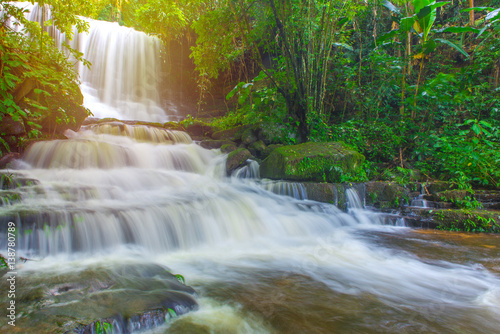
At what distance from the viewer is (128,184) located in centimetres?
535

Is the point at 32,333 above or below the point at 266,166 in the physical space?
below

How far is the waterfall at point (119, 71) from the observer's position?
38.8 ft

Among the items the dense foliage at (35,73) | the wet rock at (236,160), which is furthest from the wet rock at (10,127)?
the wet rock at (236,160)

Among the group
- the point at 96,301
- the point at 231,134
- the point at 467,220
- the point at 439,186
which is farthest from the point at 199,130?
the point at 96,301

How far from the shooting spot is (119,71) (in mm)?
13031

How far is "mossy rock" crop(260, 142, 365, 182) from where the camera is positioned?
18.9 ft

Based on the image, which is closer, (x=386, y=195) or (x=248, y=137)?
(x=386, y=195)

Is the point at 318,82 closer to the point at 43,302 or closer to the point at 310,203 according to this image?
the point at 310,203

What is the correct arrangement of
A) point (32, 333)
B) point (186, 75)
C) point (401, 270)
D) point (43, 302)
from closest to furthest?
point (32, 333), point (43, 302), point (401, 270), point (186, 75)

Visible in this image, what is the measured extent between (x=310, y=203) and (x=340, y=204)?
63 centimetres

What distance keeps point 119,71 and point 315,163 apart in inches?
446

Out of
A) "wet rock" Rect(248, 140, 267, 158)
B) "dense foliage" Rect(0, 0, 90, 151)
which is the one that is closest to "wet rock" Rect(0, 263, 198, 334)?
"dense foliage" Rect(0, 0, 90, 151)

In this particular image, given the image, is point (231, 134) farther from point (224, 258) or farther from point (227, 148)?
point (224, 258)

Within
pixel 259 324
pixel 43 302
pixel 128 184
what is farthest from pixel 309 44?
pixel 43 302
